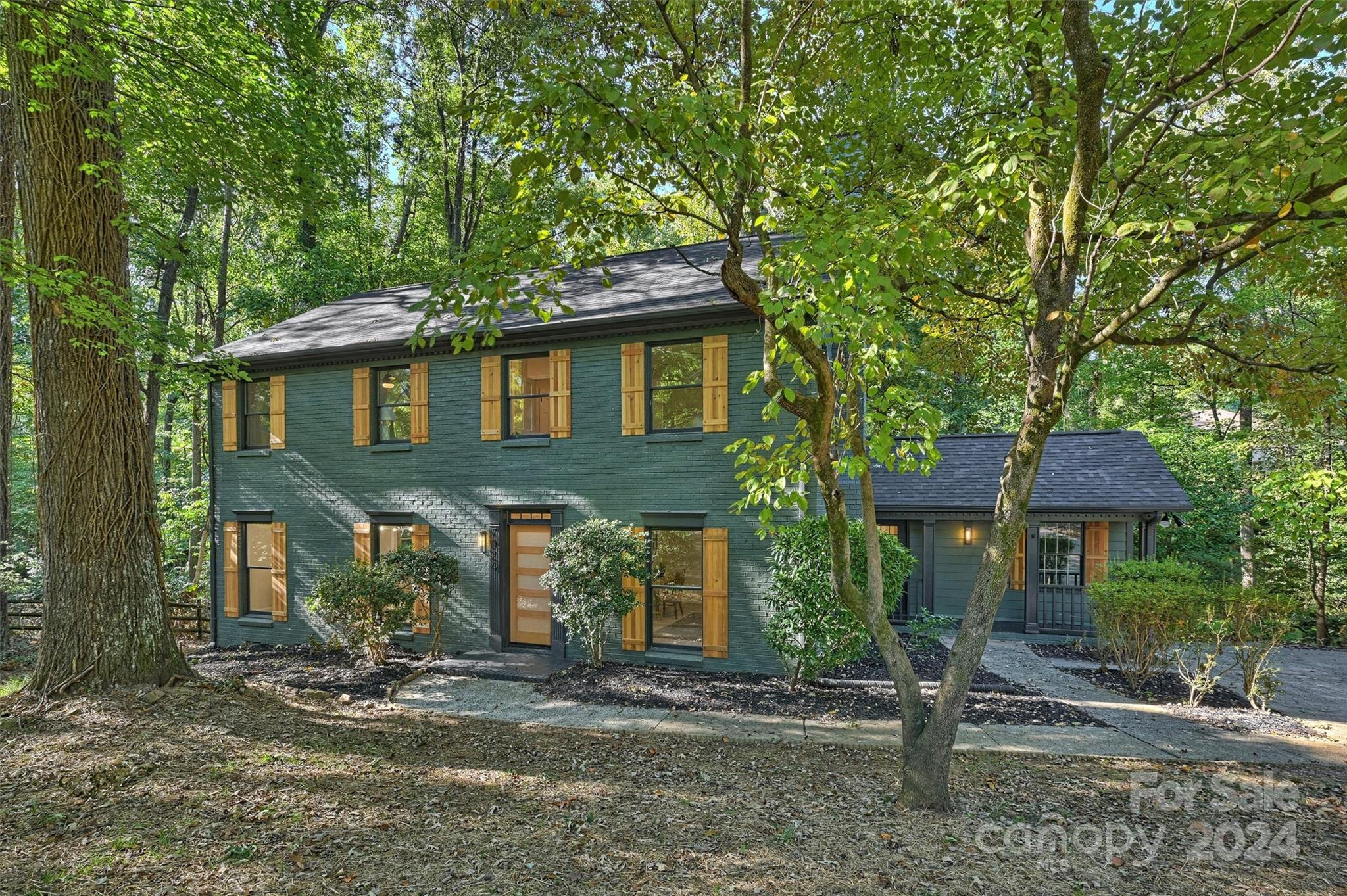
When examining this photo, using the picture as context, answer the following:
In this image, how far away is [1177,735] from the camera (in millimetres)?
6383

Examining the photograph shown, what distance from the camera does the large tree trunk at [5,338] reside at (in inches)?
375

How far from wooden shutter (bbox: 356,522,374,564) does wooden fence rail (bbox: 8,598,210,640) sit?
4.32 meters

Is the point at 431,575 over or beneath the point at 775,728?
over

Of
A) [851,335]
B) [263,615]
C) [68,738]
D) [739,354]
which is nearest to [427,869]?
[68,738]

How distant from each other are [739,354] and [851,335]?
192 inches

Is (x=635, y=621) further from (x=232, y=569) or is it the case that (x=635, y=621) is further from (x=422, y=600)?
(x=232, y=569)

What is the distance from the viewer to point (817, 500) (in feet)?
29.5

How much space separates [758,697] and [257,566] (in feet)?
32.4

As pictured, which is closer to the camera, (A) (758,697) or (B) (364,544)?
(A) (758,697)

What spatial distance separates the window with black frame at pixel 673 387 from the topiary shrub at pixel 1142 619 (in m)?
5.89

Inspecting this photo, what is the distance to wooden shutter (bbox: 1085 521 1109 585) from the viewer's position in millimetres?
12047

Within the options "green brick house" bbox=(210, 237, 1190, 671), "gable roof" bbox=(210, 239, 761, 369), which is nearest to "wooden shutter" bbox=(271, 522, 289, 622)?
"green brick house" bbox=(210, 237, 1190, 671)

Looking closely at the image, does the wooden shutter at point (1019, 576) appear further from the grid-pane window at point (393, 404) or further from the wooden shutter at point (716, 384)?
the grid-pane window at point (393, 404)

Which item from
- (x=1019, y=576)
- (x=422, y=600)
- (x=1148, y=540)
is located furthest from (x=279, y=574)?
(x=1148, y=540)
